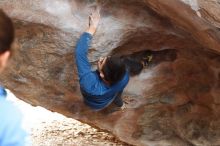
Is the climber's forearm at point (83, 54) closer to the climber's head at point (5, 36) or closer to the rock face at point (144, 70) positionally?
the rock face at point (144, 70)

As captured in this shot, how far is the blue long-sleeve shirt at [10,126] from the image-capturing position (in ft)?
3.23

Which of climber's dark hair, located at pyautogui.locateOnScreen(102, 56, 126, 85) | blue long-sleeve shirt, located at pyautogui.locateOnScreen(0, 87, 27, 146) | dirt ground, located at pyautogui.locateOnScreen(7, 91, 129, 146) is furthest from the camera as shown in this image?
dirt ground, located at pyautogui.locateOnScreen(7, 91, 129, 146)

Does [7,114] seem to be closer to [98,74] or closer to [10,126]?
[10,126]

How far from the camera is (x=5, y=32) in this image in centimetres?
100

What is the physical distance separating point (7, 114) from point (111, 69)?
4.89 ft

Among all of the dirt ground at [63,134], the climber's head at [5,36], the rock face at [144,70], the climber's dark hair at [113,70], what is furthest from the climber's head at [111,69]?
the dirt ground at [63,134]

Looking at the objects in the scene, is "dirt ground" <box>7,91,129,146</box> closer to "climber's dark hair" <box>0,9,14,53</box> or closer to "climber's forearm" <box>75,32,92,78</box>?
"climber's forearm" <box>75,32,92,78</box>

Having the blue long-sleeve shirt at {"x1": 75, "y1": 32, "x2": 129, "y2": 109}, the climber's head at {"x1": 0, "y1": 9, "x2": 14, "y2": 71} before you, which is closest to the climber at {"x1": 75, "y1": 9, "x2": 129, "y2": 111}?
the blue long-sleeve shirt at {"x1": 75, "y1": 32, "x2": 129, "y2": 109}

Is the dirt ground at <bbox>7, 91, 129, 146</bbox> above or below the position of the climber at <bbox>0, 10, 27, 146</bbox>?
below

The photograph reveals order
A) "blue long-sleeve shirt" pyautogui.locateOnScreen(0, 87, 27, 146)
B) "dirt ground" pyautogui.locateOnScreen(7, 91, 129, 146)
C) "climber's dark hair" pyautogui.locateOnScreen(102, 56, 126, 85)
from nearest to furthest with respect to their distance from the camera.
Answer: "blue long-sleeve shirt" pyautogui.locateOnScreen(0, 87, 27, 146), "climber's dark hair" pyautogui.locateOnScreen(102, 56, 126, 85), "dirt ground" pyautogui.locateOnScreen(7, 91, 129, 146)

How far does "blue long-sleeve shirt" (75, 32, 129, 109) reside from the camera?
2.46 metres

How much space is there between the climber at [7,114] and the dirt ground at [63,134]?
2.91 m

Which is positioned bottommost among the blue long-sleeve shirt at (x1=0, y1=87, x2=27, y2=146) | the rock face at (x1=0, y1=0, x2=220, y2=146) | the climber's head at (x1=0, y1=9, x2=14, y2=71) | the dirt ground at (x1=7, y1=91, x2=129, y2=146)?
the dirt ground at (x1=7, y1=91, x2=129, y2=146)

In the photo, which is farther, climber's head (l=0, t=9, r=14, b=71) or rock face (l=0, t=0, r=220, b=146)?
rock face (l=0, t=0, r=220, b=146)
